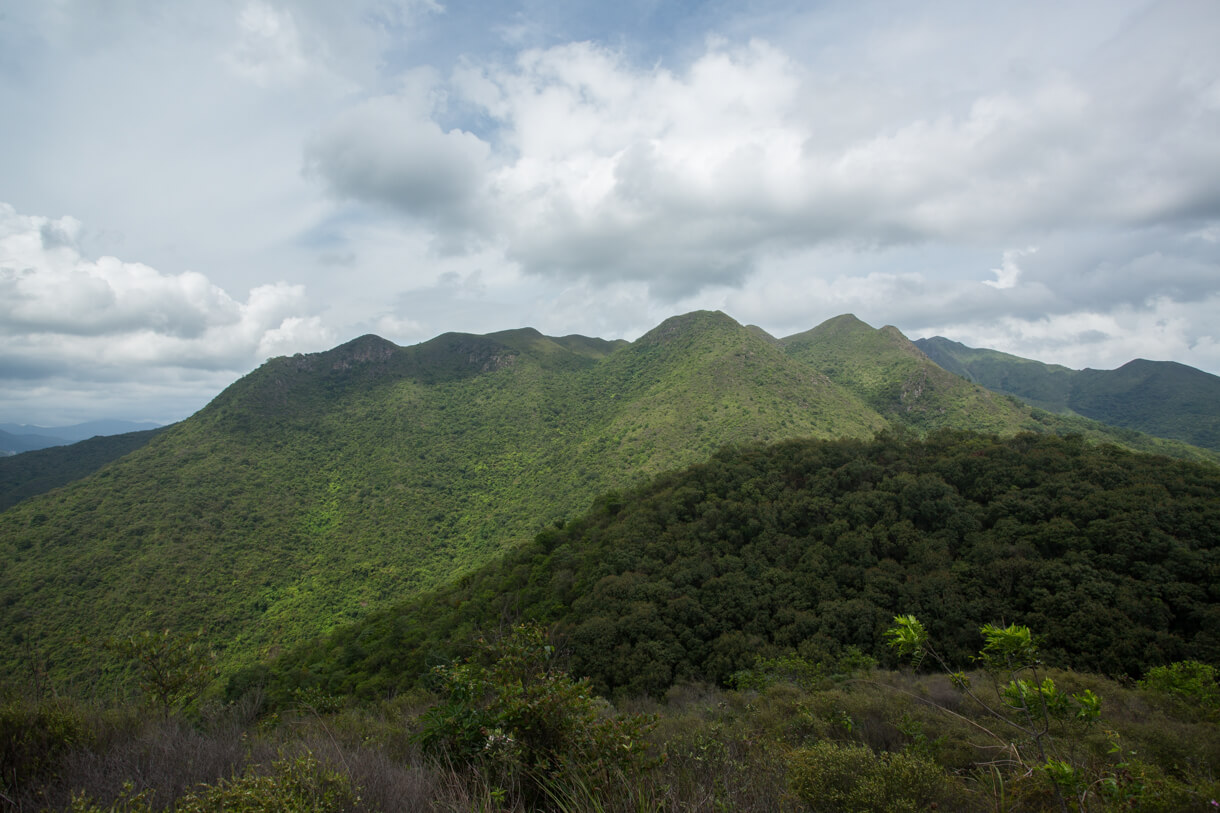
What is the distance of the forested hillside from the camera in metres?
20.4

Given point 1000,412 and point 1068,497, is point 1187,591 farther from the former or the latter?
point 1000,412

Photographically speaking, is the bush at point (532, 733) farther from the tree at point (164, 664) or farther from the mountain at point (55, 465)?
the mountain at point (55, 465)

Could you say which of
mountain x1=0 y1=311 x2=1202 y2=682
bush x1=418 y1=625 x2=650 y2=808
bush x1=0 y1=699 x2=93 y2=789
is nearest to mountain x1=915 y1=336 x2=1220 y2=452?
mountain x1=0 y1=311 x2=1202 y2=682

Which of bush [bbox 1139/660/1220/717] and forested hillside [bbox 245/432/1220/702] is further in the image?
forested hillside [bbox 245/432/1220/702]

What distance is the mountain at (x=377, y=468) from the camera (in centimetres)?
4862

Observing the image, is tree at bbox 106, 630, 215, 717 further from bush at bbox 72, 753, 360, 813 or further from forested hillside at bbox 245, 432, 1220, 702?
bush at bbox 72, 753, 360, 813

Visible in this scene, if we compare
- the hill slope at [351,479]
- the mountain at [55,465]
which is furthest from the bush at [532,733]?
the mountain at [55,465]

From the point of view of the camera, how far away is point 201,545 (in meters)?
57.4

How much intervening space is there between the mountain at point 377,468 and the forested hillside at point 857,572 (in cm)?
1354

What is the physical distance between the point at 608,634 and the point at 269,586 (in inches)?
1953

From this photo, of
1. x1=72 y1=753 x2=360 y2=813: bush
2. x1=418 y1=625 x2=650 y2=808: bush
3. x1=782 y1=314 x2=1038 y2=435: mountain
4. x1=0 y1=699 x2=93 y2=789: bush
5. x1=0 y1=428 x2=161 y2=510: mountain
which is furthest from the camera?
x1=0 y1=428 x2=161 y2=510: mountain

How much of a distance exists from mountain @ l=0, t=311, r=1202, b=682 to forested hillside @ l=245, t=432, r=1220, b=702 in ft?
44.4

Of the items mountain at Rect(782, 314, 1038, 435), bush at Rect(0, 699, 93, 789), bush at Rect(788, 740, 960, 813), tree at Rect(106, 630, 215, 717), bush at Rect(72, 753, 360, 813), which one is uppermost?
mountain at Rect(782, 314, 1038, 435)

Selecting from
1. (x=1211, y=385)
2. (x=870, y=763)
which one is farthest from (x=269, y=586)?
(x=1211, y=385)
